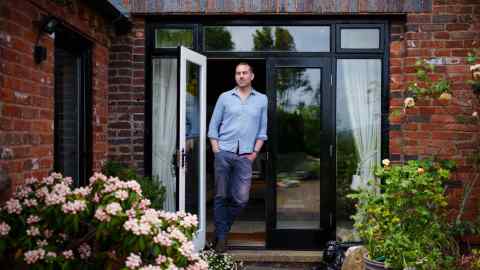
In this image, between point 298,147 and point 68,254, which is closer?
point 68,254

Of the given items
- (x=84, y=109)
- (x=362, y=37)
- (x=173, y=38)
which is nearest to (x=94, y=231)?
(x=84, y=109)

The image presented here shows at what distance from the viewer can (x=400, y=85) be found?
564 cm

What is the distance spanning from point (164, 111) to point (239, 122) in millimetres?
911

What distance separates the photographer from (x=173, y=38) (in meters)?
5.88

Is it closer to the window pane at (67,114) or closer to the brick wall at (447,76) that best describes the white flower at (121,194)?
the window pane at (67,114)

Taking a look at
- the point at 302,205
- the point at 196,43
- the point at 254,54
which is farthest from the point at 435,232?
the point at 196,43

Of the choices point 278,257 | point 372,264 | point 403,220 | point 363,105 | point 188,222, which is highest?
point 363,105

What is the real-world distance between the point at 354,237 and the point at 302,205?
588 mm

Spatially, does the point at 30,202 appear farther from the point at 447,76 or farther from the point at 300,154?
the point at 447,76

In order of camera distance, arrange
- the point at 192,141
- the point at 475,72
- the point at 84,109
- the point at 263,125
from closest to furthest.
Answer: the point at 475,72 → the point at 84,109 → the point at 263,125 → the point at 192,141

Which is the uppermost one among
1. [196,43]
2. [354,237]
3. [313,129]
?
[196,43]

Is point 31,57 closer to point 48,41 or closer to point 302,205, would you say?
point 48,41

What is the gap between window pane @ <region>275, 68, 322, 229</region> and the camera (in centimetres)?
578

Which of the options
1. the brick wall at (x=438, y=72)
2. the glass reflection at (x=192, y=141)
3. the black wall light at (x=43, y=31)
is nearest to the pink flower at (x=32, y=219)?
the black wall light at (x=43, y=31)
